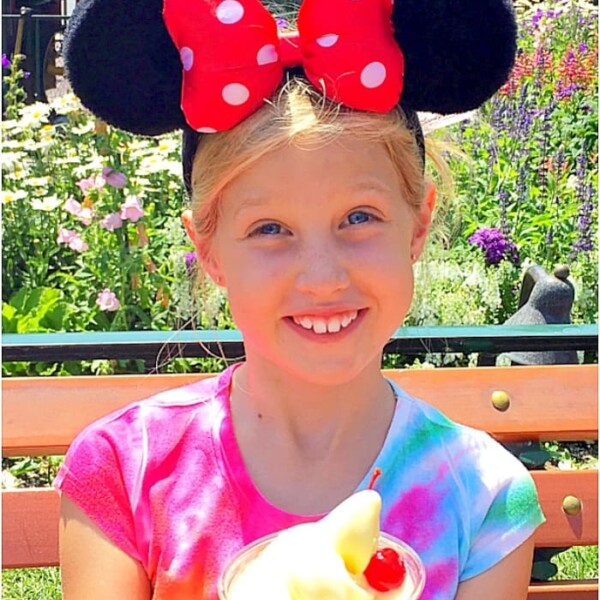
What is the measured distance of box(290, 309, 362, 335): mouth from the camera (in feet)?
5.19

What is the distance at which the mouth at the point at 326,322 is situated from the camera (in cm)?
158

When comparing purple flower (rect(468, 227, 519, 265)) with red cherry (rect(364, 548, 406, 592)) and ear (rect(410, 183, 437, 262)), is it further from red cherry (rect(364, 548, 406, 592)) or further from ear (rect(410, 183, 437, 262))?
red cherry (rect(364, 548, 406, 592))

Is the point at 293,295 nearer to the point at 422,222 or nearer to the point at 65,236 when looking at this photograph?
the point at 422,222

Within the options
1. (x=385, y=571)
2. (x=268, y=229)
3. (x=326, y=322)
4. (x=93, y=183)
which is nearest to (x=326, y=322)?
(x=326, y=322)

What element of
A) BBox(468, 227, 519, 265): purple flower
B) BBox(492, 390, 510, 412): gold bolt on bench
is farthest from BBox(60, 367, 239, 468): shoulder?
BBox(468, 227, 519, 265): purple flower

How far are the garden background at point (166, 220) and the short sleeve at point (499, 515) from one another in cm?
195

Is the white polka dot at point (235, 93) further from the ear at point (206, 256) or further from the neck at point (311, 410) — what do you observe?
the neck at point (311, 410)

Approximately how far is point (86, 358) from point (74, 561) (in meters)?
0.81

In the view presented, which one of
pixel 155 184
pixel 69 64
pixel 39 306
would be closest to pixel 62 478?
pixel 69 64

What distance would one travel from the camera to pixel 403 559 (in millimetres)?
1396

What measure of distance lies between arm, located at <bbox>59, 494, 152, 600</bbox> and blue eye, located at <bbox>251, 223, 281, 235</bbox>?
0.55 m

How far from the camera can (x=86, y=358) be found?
8.23 feet

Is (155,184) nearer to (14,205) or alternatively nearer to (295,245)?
(14,205)

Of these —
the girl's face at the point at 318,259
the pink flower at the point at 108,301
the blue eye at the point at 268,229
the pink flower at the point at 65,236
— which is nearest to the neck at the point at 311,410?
the girl's face at the point at 318,259
